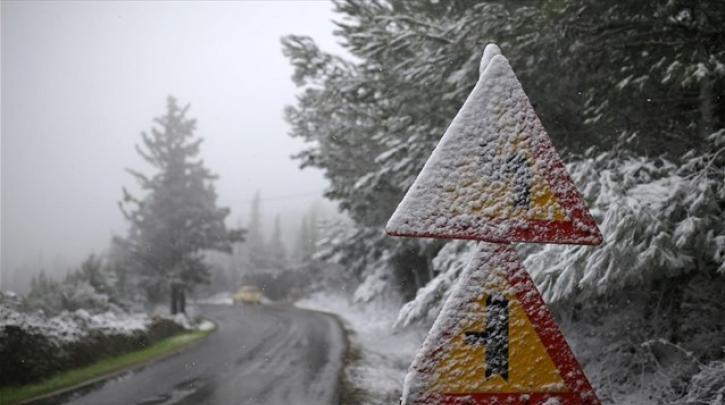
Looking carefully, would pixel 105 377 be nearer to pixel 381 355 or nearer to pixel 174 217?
pixel 381 355

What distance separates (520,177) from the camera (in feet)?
6.46

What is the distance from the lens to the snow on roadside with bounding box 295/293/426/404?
27.2 ft

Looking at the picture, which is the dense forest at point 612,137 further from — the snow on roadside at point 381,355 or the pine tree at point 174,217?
the pine tree at point 174,217

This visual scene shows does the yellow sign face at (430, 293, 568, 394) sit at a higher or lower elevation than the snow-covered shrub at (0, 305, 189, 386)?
higher

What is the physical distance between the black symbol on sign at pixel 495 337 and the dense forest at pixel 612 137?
3.06m

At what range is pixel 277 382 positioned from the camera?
28.6 feet

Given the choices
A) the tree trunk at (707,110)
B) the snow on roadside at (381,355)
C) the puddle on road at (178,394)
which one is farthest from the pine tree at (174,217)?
the tree trunk at (707,110)

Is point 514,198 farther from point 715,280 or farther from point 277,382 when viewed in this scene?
point 277,382

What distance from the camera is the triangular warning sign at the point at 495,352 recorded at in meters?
1.79

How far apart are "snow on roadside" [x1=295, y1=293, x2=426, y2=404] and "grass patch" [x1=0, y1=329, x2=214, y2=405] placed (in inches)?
216

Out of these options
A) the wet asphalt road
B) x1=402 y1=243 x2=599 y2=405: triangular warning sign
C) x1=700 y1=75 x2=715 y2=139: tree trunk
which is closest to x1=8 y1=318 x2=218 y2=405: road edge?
the wet asphalt road

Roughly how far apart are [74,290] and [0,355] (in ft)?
38.8

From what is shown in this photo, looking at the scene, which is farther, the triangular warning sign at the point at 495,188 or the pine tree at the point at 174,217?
the pine tree at the point at 174,217

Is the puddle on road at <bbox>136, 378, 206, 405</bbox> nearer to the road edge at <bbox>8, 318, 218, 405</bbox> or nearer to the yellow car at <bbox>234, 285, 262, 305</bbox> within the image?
the road edge at <bbox>8, 318, 218, 405</bbox>
